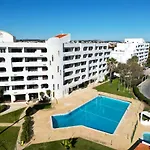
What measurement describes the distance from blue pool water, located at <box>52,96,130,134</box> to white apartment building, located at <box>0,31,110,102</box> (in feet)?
29.6

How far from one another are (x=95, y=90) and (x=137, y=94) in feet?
38.6

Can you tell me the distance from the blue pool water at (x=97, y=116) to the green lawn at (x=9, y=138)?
6.72m

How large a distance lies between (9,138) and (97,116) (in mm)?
16983

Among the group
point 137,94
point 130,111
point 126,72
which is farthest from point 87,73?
point 130,111

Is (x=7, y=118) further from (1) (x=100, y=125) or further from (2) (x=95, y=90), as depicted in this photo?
(2) (x=95, y=90)

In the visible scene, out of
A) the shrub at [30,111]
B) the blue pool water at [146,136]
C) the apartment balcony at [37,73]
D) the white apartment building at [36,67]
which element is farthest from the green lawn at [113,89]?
the shrub at [30,111]

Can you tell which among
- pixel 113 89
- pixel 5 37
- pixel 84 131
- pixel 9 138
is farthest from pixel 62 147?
pixel 113 89

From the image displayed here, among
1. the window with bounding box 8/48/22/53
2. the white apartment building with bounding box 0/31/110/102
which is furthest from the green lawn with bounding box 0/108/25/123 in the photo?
the window with bounding box 8/48/22/53

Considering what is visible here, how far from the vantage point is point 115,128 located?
31.4m

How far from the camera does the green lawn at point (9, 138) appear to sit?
82.4 feet

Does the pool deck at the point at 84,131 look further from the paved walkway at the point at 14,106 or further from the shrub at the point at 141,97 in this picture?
the paved walkway at the point at 14,106

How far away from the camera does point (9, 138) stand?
27.3 metres

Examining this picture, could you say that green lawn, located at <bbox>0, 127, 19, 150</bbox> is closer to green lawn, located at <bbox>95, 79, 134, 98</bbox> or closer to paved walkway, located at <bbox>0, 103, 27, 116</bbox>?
paved walkway, located at <bbox>0, 103, 27, 116</bbox>

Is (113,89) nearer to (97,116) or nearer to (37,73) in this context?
(97,116)
